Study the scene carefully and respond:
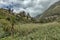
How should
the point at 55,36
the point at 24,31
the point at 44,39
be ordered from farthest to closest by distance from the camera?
the point at 24,31, the point at 55,36, the point at 44,39

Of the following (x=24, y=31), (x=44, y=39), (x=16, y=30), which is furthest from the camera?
(x=16, y=30)

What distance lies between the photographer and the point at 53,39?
13.6m

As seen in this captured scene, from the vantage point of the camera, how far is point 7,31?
19.3 m

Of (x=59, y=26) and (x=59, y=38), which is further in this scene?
(x=59, y=26)

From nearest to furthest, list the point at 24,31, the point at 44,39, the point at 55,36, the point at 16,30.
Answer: the point at 44,39 < the point at 55,36 < the point at 24,31 < the point at 16,30

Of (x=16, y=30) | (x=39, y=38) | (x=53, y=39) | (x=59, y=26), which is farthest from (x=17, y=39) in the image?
(x=59, y=26)

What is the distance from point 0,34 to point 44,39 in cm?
638

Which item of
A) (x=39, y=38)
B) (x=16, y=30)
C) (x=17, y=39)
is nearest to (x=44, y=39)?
(x=39, y=38)

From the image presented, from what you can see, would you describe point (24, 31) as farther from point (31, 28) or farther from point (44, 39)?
point (44, 39)

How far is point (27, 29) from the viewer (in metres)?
17.8

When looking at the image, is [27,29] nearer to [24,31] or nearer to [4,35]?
[24,31]

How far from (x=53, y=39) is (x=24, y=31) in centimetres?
444

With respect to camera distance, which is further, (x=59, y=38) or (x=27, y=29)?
(x=27, y=29)

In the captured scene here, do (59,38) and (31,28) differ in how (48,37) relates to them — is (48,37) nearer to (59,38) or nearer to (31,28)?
(59,38)
